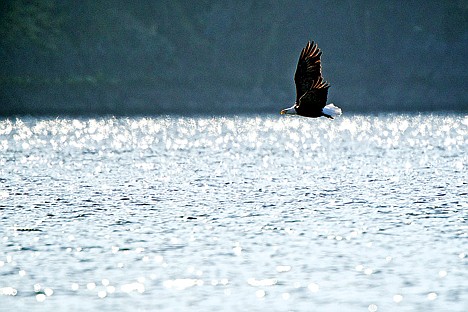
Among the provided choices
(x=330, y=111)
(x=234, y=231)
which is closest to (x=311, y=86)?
(x=330, y=111)

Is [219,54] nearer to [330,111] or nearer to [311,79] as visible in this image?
[330,111]

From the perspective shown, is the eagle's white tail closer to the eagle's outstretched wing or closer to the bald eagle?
the bald eagle

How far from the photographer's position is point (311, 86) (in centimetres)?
3100

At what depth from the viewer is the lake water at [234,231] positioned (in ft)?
91.5

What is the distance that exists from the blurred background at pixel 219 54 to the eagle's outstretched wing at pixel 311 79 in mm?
139981

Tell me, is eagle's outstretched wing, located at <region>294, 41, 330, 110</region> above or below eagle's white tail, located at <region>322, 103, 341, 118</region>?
above

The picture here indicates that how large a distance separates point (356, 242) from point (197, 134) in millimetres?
75770

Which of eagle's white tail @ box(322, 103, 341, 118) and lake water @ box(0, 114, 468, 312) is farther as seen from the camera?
eagle's white tail @ box(322, 103, 341, 118)

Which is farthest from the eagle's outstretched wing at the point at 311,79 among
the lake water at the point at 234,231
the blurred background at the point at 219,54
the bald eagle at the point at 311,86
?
the blurred background at the point at 219,54

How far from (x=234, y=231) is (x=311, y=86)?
908 centimetres

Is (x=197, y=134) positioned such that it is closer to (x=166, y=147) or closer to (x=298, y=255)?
(x=166, y=147)

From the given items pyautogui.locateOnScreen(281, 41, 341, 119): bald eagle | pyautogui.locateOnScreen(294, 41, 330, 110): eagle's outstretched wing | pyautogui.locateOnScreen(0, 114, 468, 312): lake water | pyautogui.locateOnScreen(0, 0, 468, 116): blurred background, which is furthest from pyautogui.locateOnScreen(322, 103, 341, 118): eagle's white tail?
pyautogui.locateOnScreen(0, 0, 468, 116): blurred background

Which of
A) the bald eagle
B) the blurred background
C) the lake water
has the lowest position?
the lake water

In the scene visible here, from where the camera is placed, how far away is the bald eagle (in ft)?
100
